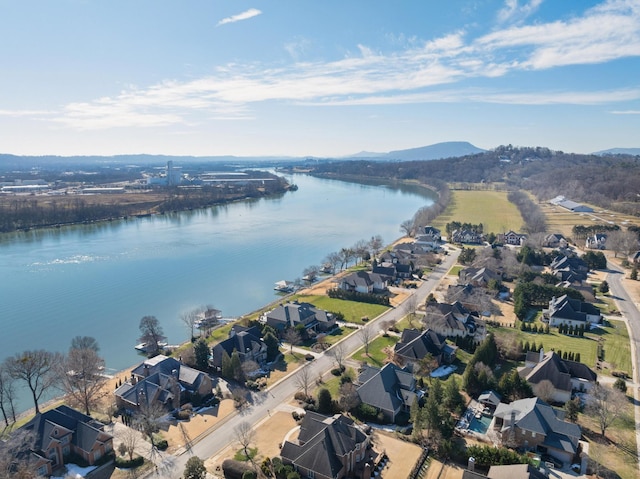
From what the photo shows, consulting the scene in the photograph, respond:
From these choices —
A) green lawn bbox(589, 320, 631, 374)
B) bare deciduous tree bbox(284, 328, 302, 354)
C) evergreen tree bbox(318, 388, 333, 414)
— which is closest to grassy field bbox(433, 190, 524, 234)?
green lawn bbox(589, 320, 631, 374)

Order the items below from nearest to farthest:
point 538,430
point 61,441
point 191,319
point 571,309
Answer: point 61,441 < point 538,430 < point 191,319 < point 571,309

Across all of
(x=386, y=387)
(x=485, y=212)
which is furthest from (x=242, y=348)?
(x=485, y=212)

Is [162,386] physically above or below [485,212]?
below

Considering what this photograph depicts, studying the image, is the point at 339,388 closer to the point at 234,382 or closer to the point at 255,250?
the point at 234,382

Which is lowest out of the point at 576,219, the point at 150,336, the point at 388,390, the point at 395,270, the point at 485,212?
the point at 150,336

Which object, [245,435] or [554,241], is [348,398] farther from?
[554,241]

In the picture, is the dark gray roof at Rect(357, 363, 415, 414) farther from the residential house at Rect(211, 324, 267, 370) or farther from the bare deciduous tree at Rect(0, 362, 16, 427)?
the bare deciduous tree at Rect(0, 362, 16, 427)
